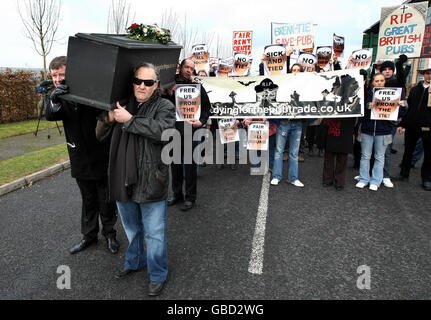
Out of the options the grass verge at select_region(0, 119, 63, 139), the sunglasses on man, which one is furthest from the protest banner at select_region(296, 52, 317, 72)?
the grass verge at select_region(0, 119, 63, 139)

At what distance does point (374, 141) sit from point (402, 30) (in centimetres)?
323

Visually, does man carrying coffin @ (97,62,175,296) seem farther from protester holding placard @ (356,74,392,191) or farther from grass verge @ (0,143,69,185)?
protester holding placard @ (356,74,392,191)

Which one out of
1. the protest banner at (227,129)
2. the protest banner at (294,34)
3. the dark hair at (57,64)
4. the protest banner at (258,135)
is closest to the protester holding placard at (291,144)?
the protest banner at (258,135)

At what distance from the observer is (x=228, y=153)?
8070 millimetres

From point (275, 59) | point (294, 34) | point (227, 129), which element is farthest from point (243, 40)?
point (275, 59)

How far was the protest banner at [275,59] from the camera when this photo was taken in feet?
19.0

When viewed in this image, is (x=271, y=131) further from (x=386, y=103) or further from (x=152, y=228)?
(x=152, y=228)

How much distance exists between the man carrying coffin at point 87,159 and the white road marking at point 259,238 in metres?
1.60

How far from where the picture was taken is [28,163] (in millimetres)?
6875

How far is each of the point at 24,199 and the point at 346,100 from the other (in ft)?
19.6

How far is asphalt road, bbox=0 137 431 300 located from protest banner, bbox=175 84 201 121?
4.83ft

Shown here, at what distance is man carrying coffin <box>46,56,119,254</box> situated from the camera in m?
3.09

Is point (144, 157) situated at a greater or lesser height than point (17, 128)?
greater
